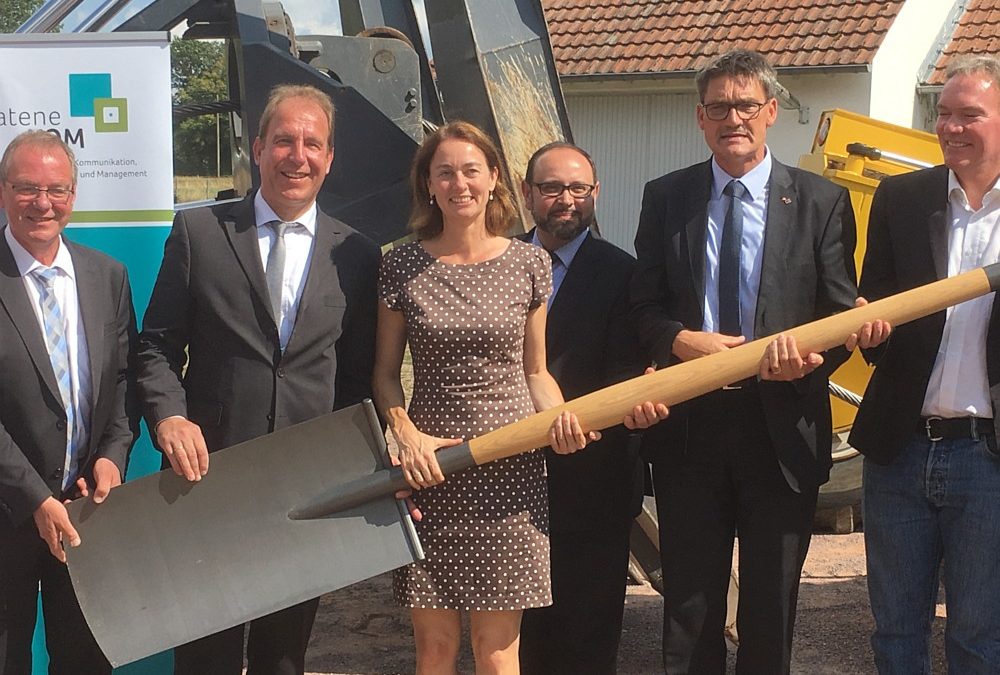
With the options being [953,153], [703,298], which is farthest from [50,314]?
[953,153]

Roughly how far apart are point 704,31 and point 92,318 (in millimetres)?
14773

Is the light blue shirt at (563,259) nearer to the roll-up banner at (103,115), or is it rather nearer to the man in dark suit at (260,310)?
the man in dark suit at (260,310)

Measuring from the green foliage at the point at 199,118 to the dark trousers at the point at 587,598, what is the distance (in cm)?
224

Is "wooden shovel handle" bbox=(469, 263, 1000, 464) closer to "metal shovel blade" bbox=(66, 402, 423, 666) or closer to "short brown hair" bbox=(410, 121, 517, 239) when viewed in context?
"metal shovel blade" bbox=(66, 402, 423, 666)

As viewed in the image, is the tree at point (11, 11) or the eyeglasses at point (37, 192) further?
the tree at point (11, 11)

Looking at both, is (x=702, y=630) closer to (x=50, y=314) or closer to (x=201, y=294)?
(x=201, y=294)

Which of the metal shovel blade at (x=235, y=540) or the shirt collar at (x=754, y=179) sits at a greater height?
the shirt collar at (x=754, y=179)

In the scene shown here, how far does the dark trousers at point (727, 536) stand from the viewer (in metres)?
3.54

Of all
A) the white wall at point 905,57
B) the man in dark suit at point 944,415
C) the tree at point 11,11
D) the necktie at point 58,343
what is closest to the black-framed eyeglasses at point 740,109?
the man in dark suit at point 944,415

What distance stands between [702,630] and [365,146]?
2421 mm

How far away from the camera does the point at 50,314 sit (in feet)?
11.1

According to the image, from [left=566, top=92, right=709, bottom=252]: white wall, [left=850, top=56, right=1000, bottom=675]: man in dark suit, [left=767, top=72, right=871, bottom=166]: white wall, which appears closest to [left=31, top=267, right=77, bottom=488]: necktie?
[left=850, top=56, right=1000, bottom=675]: man in dark suit

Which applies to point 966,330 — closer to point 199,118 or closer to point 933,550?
point 933,550

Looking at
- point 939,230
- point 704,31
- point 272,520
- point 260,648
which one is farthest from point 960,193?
point 704,31
